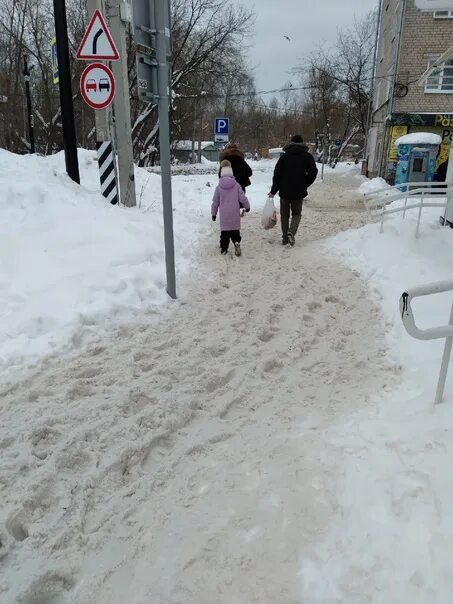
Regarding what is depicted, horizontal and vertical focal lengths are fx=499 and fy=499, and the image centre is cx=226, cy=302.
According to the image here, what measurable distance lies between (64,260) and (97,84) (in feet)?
11.0

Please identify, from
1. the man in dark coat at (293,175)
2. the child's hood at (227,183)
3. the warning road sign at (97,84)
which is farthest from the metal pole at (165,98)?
the man in dark coat at (293,175)

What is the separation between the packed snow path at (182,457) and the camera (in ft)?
7.74

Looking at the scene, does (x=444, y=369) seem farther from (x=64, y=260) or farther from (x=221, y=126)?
(x=221, y=126)

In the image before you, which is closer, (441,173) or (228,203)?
(228,203)

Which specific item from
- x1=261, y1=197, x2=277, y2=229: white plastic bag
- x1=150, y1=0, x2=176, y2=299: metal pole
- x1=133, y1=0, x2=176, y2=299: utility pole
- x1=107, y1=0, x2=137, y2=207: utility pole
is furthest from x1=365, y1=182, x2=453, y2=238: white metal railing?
x1=107, y1=0, x2=137, y2=207: utility pole

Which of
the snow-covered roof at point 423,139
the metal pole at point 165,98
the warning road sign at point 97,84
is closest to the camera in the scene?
the metal pole at point 165,98

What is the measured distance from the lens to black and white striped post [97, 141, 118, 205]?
922 centimetres

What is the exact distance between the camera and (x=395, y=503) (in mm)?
2627

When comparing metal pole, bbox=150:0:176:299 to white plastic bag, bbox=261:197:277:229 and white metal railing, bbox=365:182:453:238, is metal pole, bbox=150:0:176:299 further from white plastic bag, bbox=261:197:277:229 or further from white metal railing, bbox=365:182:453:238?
white metal railing, bbox=365:182:453:238

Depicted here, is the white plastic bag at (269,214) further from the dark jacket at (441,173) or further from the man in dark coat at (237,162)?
the dark jacket at (441,173)

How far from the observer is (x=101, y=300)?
5.40 m

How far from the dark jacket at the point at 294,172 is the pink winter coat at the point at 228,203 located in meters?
1.04

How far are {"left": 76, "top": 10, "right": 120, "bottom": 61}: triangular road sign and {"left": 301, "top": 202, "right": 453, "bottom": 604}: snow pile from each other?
6063mm

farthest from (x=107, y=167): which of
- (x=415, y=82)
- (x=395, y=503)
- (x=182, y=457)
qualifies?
(x=415, y=82)
